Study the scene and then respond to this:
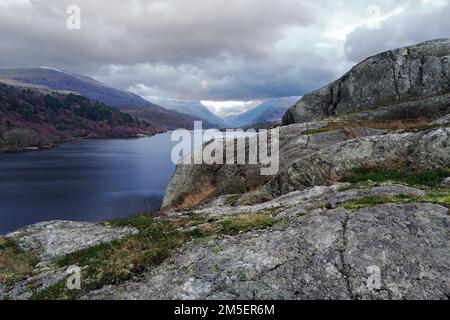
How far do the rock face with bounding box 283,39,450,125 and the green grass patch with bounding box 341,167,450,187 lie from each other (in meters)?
14.8

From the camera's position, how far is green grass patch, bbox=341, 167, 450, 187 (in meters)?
15.6

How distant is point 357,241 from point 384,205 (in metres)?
2.55

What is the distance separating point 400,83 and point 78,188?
3236 inches

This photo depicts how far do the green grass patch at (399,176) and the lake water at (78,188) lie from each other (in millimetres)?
36945

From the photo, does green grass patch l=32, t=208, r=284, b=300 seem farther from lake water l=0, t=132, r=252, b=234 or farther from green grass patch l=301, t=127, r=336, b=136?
lake water l=0, t=132, r=252, b=234

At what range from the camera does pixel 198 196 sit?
30359mm

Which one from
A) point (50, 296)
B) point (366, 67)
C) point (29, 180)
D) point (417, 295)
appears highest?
point (366, 67)

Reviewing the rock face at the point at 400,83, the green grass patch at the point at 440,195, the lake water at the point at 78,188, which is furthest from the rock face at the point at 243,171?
the lake water at the point at 78,188

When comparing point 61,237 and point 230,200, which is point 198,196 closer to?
point 230,200

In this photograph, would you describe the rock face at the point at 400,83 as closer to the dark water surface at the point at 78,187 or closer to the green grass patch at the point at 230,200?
the green grass patch at the point at 230,200

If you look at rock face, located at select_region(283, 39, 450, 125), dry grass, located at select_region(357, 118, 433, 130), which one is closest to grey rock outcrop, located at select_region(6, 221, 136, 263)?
dry grass, located at select_region(357, 118, 433, 130)
